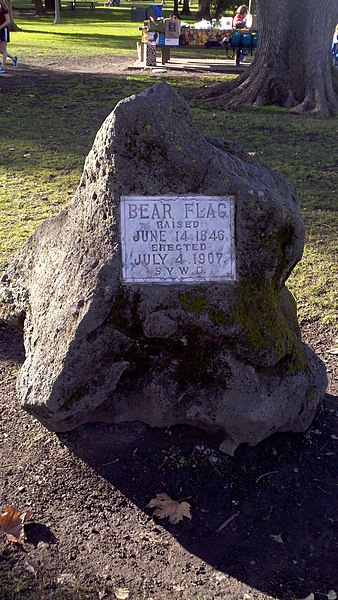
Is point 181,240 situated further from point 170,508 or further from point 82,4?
point 82,4

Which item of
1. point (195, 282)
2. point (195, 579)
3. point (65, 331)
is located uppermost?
point (195, 282)

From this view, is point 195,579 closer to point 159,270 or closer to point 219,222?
point 159,270

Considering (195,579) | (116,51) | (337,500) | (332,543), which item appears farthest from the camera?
(116,51)

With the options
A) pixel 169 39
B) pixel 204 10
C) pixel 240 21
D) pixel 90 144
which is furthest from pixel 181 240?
pixel 204 10

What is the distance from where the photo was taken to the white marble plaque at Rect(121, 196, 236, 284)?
339cm

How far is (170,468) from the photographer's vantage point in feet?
11.9

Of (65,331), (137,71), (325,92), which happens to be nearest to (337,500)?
(65,331)

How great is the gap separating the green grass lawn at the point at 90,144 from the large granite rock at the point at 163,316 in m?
2.03

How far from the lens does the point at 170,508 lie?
3.42 m

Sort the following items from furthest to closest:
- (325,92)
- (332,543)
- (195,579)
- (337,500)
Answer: (325,92) < (337,500) < (332,543) < (195,579)

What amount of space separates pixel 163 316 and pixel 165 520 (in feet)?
3.31

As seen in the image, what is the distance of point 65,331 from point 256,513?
1.32m

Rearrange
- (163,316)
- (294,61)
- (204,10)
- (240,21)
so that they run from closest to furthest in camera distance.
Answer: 1. (163,316)
2. (294,61)
3. (240,21)
4. (204,10)

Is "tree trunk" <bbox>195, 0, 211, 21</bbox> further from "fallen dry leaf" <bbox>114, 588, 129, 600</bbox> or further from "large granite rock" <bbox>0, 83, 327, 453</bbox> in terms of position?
Result: "fallen dry leaf" <bbox>114, 588, 129, 600</bbox>
